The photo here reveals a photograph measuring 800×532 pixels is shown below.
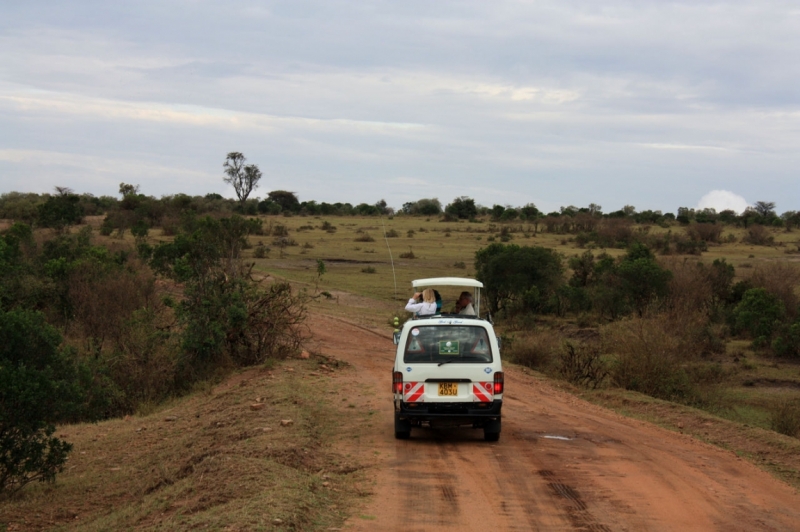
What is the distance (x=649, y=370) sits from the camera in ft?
59.1

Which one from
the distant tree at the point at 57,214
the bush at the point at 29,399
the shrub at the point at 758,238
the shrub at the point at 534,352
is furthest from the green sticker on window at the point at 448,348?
the shrub at the point at 758,238

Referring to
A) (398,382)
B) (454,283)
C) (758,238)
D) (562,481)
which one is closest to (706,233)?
(758,238)

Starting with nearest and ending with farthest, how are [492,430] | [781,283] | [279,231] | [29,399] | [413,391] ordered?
1. [413,391]
2. [492,430]
3. [29,399]
4. [781,283]
5. [279,231]

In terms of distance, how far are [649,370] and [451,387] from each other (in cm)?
845

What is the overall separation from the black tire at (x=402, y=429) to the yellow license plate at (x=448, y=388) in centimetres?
83

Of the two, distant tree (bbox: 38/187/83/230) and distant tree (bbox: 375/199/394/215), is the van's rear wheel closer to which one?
distant tree (bbox: 38/187/83/230)

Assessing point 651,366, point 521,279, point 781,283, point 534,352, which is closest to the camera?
point 651,366

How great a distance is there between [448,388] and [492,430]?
993 mm

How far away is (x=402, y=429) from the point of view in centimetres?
1156

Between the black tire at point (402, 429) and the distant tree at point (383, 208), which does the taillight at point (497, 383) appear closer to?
the black tire at point (402, 429)

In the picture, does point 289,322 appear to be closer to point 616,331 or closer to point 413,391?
point 616,331

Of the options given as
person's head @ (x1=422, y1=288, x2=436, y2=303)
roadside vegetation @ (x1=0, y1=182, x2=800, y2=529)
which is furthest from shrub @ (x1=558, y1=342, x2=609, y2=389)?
person's head @ (x1=422, y1=288, x2=436, y2=303)

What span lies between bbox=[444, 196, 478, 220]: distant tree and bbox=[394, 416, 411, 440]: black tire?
80.3 metres

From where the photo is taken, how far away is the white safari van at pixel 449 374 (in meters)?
11.0
